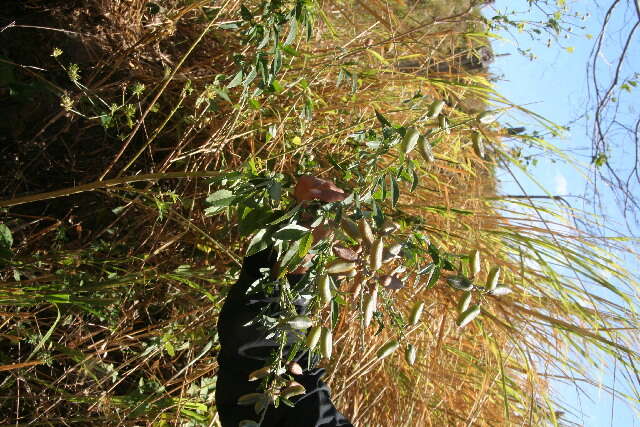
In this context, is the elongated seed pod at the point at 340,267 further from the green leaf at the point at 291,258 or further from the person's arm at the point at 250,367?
the person's arm at the point at 250,367

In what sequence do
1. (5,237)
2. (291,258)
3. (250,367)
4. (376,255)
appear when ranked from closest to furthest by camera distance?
(376,255)
(291,258)
(250,367)
(5,237)

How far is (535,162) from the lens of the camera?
2.95 metres

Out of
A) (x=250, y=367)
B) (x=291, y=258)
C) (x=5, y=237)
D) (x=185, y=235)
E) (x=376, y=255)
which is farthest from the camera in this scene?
(x=185, y=235)

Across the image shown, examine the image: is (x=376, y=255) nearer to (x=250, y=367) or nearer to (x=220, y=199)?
(x=220, y=199)

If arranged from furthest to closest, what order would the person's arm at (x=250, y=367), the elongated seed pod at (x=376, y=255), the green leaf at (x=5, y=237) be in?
the green leaf at (x=5, y=237) < the person's arm at (x=250, y=367) < the elongated seed pod at (x=376, y=255)

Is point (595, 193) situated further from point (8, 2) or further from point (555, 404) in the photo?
point (8, 2)

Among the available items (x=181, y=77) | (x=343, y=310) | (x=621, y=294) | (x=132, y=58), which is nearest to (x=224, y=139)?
(x=181, y=77)

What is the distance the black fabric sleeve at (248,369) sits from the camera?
3.72 ft

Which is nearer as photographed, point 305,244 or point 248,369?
→ point 305,244

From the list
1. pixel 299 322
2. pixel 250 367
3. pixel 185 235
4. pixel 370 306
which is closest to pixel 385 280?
pixel 370 306

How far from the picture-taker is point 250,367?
1.17 m

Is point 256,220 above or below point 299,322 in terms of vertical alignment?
above

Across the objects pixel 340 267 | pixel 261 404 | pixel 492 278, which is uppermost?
pixel 492 278

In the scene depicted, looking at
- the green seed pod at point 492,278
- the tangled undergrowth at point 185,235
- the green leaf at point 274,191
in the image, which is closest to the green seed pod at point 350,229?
the green leaf at point 274,191
